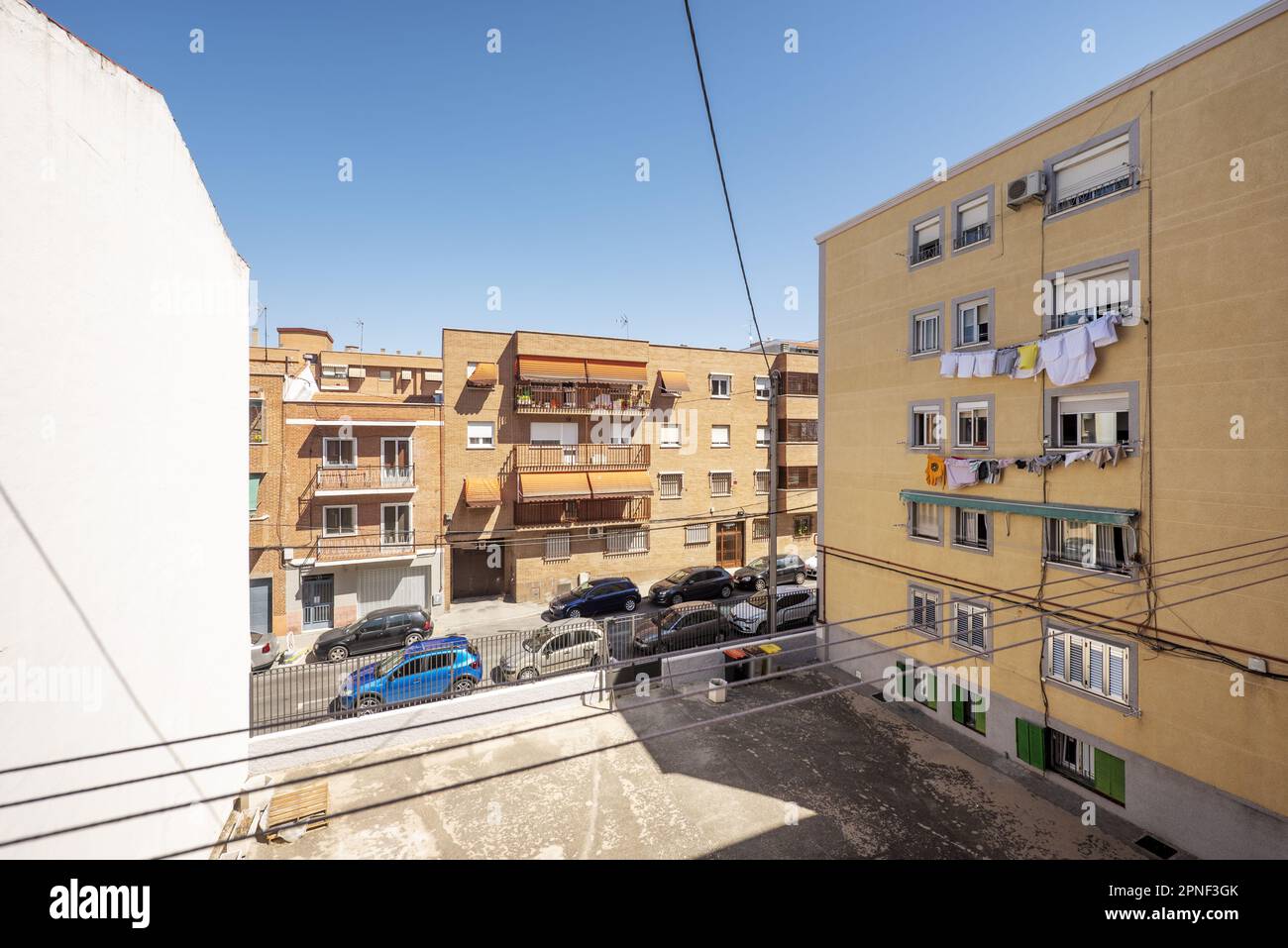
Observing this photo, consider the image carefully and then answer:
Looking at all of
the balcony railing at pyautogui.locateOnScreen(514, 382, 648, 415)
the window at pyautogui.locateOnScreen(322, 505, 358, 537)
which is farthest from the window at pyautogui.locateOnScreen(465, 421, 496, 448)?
the window at pyautogui.locateOnScreen(322, 505, 358, 537)

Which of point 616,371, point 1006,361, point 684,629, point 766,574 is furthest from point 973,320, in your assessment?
point 616,371

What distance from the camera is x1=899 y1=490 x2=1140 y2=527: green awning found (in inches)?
407

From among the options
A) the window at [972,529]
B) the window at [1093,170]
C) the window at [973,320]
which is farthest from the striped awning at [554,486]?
the window at [1093,170]

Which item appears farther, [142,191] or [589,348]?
[589,348]

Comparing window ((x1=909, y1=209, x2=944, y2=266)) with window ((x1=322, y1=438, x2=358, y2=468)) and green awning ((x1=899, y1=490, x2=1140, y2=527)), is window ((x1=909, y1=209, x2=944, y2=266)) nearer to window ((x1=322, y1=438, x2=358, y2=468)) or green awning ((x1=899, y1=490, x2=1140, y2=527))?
green awning ((x1=899, y1=490, x2=1140, y2=527))

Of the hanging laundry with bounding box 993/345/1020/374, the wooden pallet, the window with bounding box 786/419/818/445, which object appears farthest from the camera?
the window with bounding box 786/419/818/445

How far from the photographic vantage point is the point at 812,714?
14492 mm

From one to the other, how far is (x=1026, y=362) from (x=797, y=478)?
18522 millimetres

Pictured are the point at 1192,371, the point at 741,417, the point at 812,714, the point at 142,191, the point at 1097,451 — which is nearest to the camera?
the point at 142,191

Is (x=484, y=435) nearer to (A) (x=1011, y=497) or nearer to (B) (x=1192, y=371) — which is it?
(A) (x=1011, y=497)

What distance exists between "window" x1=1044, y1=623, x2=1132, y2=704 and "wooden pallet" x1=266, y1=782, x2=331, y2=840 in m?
13.6

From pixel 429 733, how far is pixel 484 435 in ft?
44.5
